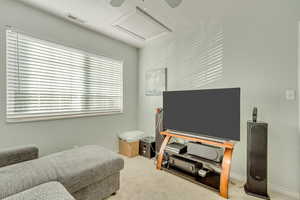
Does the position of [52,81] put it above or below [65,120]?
above

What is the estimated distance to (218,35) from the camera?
2180mm

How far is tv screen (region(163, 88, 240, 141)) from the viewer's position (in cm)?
176

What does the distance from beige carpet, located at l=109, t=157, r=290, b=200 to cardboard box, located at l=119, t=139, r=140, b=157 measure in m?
0.54

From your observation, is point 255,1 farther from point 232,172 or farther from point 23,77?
point 23,77

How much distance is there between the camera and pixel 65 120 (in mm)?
2244

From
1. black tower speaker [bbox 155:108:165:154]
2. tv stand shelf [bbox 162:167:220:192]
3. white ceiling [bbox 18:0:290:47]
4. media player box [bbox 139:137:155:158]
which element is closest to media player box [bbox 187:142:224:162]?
tv stand shelf [bbox 162:167:220:192]

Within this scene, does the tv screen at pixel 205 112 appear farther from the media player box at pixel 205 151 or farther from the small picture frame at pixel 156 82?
the small picture frame at pixel 156 82

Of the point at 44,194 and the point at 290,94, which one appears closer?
the point at 44,194

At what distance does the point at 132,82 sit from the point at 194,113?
180 centimetres

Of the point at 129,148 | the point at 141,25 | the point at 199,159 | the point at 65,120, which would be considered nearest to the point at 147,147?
the point at 129,148

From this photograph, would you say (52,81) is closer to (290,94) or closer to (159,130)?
(159,130)

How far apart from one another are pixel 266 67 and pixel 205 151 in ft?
4.53

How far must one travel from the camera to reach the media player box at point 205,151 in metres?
1.81

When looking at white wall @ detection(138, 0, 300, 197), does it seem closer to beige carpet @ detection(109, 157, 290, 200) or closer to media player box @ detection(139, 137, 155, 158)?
beige carpet @ detection(109, 157, 290, 200)
